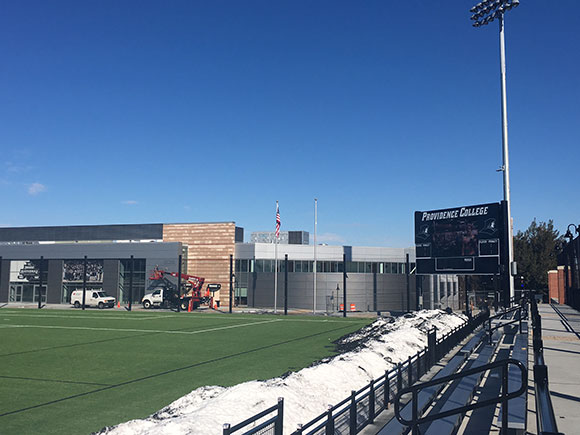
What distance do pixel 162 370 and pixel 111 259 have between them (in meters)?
44.9

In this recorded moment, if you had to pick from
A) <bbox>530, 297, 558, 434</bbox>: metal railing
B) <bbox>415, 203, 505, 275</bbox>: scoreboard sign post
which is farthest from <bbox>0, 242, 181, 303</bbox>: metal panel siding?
<bbox>530, 297, 558, 434</bbox>: metal railing

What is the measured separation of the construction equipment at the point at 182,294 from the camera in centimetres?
4922

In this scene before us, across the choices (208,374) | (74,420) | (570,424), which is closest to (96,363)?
(208,374)

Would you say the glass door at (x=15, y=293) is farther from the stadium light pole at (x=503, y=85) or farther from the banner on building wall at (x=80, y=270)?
the stadium light pole at (x=503, y=85)

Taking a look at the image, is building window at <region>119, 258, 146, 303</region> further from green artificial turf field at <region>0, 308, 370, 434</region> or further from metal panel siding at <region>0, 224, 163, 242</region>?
green artificial turf field at <region>0, 308, 370, 434</region>

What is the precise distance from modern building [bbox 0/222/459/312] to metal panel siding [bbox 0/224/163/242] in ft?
45.8

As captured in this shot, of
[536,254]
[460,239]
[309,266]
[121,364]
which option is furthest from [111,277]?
[536,254]

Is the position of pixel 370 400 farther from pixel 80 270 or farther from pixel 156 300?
pixel 80 270

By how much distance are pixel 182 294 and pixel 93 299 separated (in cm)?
1017

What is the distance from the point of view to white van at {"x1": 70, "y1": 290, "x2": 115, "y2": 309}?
53.2 m

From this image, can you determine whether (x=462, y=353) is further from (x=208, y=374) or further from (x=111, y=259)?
(x=111, y=259)

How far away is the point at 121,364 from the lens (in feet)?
57.0

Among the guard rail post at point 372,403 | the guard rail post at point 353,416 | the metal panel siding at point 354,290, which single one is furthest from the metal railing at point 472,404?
the metal panel siding at point 354,290

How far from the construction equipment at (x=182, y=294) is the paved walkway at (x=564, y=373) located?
33.7 m
